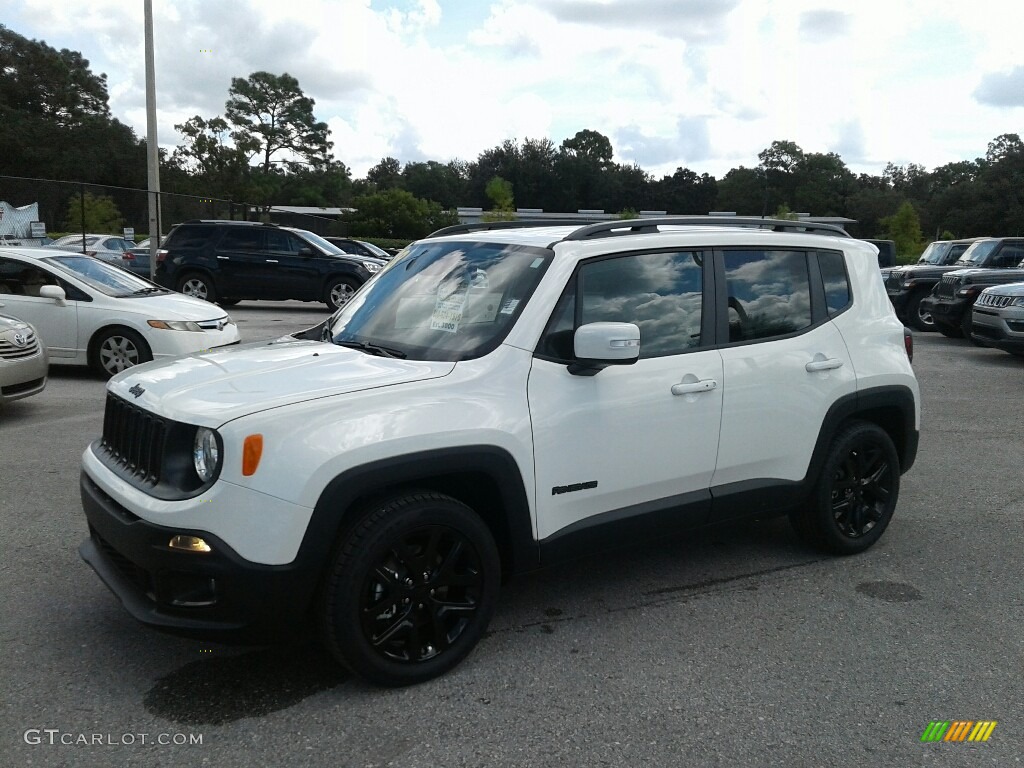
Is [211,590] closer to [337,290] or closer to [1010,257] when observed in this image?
[337,290]

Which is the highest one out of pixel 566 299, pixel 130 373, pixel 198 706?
pixel 566 299

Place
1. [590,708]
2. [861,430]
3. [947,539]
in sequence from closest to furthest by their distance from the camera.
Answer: [590,708]
[861,430]
[947,539]

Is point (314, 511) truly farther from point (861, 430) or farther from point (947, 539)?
point (947, 539)

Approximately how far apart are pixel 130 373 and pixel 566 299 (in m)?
1.95

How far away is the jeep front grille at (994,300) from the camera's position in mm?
12794

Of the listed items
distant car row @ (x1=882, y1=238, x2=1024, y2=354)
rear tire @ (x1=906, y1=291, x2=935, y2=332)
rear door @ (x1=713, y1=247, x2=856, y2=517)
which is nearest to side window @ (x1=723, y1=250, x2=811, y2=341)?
rear door @ (x1=713, y1=247, x2=856, y2=517)

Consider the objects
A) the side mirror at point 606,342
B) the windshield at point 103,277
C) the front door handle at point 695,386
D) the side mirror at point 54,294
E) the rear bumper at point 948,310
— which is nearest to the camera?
the side mirror at point 606,342

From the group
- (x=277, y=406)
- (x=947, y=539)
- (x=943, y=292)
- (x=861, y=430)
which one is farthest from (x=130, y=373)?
(x=943, y=292)

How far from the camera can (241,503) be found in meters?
3.13

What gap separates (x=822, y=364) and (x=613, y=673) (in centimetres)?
201

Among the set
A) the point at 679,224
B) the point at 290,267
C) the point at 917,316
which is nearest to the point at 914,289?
the point at 917,316

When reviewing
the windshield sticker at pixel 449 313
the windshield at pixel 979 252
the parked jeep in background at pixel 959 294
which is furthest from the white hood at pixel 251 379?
the windshield at pixel 979 252

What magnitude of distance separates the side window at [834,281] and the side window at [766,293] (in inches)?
5.3

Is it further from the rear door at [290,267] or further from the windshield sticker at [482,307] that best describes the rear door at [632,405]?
the rear door at [290,267]
